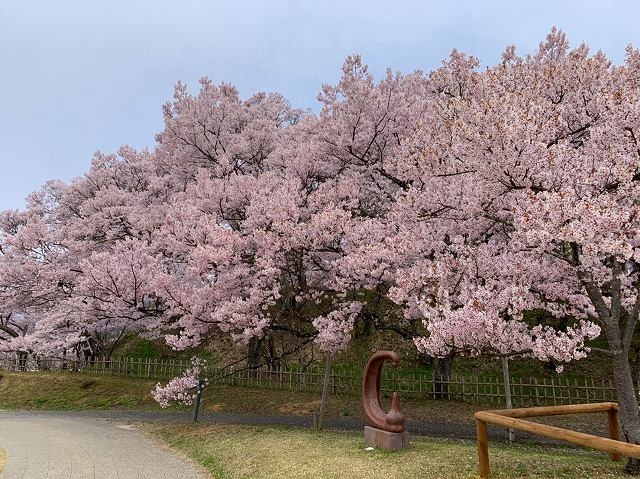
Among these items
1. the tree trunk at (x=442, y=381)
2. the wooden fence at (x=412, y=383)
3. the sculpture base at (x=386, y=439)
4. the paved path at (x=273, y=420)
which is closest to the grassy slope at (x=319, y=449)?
the sculpture base at (x=386, y=439)

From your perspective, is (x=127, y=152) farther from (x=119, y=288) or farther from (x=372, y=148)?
(x=372, y=148)

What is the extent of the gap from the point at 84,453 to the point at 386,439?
726 cm

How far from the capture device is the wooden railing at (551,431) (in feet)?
17.4

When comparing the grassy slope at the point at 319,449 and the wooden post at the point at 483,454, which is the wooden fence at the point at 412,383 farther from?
the wooden post at the point at 483,454

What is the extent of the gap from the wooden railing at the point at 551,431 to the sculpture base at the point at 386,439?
237 cm

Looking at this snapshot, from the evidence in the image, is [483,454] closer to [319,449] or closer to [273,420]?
[319,449]

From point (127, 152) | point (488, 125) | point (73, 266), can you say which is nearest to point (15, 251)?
point (73, 266)

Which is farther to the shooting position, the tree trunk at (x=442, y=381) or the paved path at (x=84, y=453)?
the tree trunk at (x=442, y=381)

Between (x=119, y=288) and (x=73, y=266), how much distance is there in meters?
9.73

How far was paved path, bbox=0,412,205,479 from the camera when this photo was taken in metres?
9.04

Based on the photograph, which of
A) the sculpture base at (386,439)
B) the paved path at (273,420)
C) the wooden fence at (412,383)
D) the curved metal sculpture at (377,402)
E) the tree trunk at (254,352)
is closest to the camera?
the sculpture base at (386,439)

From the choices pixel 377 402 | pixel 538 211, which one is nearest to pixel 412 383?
pixel 377 402

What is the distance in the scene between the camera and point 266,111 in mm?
27750

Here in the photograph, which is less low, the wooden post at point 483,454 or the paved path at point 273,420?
the wooden post at point 483,454
